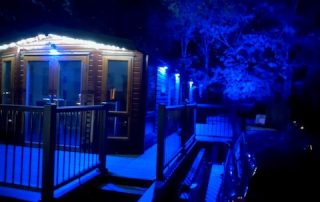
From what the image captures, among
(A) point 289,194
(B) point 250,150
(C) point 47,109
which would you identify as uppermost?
(C) point 47,109

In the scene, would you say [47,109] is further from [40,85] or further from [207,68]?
[207,68]

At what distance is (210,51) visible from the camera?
2156cm

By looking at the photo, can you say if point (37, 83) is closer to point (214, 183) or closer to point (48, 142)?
point (48, 142)

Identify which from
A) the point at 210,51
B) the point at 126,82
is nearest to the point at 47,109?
the point at 126,82

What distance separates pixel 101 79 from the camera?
8.85 meters

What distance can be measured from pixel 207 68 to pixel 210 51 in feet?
8.15

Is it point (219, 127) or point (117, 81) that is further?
point (219, 127)

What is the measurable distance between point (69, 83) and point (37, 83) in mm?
1165

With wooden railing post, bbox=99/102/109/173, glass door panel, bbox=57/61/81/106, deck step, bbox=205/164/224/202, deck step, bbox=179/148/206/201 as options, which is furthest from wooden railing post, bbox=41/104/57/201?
deck step, bbox=205/164/224/202

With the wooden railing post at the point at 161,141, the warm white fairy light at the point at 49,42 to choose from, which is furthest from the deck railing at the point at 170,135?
the warm white fairy light at the point at 49,42

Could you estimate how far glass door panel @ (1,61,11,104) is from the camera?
9991mm

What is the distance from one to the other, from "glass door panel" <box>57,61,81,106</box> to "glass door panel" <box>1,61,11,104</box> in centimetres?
214

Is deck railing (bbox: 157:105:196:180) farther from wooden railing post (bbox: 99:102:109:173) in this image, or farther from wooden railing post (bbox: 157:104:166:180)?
wooden railing post (bbox: 99:102:109:173)

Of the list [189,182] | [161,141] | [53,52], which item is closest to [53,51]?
[53,52]
